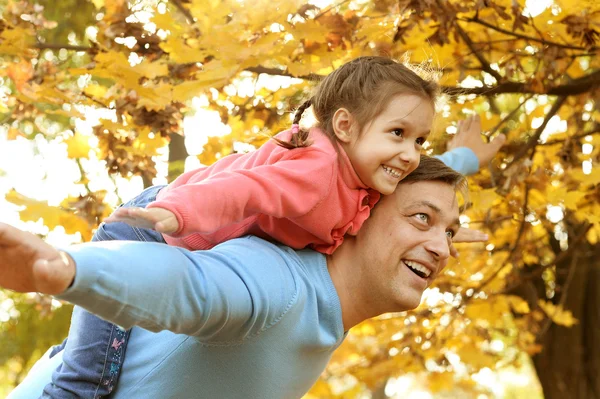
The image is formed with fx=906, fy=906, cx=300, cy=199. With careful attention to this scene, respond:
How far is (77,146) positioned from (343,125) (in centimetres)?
169

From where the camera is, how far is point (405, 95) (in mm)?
2670

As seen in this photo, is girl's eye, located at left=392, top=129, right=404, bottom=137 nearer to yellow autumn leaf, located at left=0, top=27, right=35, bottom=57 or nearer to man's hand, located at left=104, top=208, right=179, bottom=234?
man's hand, located at left=104, top=208, right=179, bottom=234

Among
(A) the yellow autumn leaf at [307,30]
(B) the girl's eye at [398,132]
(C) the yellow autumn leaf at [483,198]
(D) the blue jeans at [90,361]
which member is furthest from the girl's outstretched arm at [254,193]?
(C) the yellow autumn leaf at [483,198]

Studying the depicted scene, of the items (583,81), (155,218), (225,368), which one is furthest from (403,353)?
Answer: (155,218)

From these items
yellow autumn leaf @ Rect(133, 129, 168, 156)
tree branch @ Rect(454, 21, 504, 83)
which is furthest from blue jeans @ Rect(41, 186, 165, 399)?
tree branch @ Rect(454, 21, 504, 83)

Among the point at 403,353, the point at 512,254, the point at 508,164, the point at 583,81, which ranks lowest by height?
the point at 403,353

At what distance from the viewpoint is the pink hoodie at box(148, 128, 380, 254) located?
213 cm

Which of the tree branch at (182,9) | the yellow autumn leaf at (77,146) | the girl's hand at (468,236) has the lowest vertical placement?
the girl's hand at (468,236)

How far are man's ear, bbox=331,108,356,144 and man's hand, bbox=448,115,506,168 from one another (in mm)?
1306

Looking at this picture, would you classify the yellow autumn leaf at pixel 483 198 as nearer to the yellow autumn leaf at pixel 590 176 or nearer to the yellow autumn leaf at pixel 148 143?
the yellow autumn leaf at pixel 590 176

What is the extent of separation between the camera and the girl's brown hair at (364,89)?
8.74 ft

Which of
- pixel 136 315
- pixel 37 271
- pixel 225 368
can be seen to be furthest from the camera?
pixel 225 368

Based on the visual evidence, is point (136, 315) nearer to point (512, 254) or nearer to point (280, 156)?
point (280, 156)

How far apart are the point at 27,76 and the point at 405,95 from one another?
6.53ft
